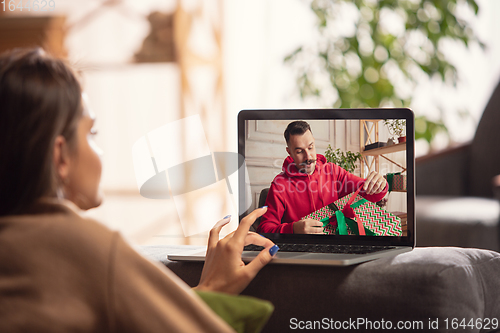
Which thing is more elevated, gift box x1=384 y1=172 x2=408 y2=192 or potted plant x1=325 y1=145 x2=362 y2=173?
potted plant x1=325 y1=145 x2=362 y2=173

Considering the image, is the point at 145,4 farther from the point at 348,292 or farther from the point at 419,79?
the point at 348,292

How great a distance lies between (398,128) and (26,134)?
1.95 feet

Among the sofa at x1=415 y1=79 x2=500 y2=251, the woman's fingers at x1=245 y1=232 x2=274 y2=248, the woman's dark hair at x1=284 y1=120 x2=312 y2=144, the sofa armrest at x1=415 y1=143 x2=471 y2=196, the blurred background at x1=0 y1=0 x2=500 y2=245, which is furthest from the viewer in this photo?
the blurred background at x1=0 y1=0 x2=500 y2=245

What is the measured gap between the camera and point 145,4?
2480mm

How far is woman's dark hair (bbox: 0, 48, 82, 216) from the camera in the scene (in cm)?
43

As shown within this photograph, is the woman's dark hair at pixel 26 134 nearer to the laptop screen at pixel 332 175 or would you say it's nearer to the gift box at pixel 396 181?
the laptop screen at pixel 332 175

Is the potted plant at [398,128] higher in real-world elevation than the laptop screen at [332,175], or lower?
higher

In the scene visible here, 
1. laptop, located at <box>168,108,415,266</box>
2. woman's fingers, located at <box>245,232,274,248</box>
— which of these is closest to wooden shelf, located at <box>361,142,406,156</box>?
laptop, located at <box>168,108,415,266</box>

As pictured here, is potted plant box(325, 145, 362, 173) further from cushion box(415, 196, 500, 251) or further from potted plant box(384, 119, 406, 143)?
cushion box(415, 196, 500, 251)

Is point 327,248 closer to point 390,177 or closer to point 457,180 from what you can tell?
point 390,177

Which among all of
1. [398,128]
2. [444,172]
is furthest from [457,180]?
[398,128]

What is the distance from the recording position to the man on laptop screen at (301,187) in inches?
31.2

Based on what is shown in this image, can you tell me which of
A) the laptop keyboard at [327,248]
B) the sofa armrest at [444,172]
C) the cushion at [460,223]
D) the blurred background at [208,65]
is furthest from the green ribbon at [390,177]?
the blurred background at [208,65]

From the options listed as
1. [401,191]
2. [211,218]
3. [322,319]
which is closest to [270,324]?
[322,319]
